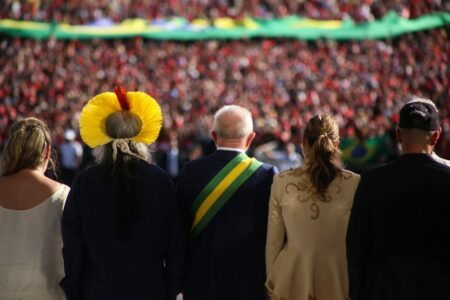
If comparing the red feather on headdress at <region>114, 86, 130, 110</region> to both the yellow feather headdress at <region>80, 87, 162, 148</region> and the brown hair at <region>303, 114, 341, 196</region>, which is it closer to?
the yellow feather headdress at <region>80, 87, 162, 148</region>

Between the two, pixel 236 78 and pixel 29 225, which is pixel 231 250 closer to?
pixel 29 225

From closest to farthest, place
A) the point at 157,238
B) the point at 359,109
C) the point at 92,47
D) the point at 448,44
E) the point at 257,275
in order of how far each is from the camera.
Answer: the point at 157,238
the point at 257,275
the point at 448,44
the point at 359,109
the point at 92,47

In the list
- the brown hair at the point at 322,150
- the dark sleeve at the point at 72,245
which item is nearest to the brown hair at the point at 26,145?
the dark sleeve at the point at 72,245

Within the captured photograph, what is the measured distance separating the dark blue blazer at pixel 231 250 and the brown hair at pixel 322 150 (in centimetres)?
36

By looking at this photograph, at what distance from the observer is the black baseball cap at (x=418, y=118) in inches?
178

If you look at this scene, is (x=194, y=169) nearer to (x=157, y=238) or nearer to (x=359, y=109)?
(x=157, y=238)

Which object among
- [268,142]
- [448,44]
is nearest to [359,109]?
[448,44]

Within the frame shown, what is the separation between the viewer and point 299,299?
495cm

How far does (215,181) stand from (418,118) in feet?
4.07

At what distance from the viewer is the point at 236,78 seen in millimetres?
26578

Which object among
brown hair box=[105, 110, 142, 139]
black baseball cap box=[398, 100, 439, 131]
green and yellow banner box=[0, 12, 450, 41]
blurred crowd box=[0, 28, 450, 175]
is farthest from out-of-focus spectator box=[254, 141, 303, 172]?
black baseball cap box=[398, 100, 439, 131]

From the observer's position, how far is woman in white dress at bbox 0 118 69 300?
4.94 metres

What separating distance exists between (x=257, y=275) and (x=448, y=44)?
53.3 feet

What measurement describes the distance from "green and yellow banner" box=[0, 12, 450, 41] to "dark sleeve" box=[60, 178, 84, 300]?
22.5 m
